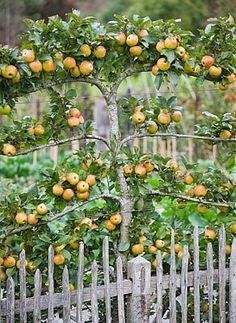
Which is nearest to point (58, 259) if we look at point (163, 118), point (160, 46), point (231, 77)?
point (163, 118)

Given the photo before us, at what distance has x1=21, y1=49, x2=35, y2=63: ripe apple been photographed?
312 centimetres

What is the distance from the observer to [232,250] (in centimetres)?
341

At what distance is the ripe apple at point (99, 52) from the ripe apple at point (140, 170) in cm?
51

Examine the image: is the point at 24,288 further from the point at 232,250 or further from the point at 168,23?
the point at 168,23

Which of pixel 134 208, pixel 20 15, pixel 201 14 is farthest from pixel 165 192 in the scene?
pixel 20 15

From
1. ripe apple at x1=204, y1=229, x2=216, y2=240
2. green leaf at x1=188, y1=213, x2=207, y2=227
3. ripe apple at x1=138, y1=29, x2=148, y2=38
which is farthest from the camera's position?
green leaf at x1=188, y1=213, x2=207, y2=227

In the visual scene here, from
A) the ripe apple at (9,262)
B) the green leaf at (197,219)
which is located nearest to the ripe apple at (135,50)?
the ripe apple at (9,262)

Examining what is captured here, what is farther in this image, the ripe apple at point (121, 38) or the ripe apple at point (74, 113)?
the ripe apple at point (74, 113)

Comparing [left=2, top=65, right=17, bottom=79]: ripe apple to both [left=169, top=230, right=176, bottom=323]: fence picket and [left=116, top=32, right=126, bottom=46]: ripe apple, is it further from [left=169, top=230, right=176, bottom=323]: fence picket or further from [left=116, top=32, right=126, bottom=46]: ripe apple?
[left=169, top=230, right=176, bottom=323]: fence picket

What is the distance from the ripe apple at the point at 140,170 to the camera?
10.8ft

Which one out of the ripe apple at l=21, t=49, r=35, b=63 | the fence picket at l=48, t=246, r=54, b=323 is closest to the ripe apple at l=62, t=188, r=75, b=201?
the fence picket at l=48, t=246, r=54, b=323

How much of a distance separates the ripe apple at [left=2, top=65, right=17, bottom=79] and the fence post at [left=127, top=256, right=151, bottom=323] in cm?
95

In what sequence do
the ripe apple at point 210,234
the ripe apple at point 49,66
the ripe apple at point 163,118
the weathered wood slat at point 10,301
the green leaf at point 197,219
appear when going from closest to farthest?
the weathered wood slat at point 10,301, the ripe apple at point 49,66, the ripe apple at point 163,118, the ripe apple at point 210,234, the green leaf at point 197,219

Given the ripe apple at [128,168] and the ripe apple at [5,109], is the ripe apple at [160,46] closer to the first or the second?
the ripe apple at [128,168]
